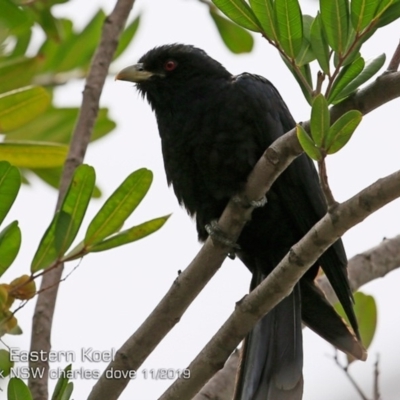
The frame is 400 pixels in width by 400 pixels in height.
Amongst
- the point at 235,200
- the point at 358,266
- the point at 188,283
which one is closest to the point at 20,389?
the point at 188,283

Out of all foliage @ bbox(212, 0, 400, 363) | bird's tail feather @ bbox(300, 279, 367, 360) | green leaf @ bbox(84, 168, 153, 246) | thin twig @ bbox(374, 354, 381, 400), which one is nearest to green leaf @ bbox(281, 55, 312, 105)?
foliage @ bbox(212, 0, 400, 363)

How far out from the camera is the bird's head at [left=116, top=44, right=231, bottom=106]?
15.0 feet

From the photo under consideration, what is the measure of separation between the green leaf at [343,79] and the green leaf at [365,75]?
0.04ft

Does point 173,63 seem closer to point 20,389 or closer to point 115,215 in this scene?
point 115,215

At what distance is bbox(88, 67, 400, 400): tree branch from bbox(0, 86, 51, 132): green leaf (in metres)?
1.07

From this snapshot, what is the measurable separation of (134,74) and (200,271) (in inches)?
74.1

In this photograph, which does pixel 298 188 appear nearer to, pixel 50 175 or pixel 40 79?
pixel 50 175

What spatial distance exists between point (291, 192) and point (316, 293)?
0.54m

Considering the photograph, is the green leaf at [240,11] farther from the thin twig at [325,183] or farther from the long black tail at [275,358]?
the long black tail at [275,358]

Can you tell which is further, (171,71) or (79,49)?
(79,49)

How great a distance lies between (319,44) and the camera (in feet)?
9.01

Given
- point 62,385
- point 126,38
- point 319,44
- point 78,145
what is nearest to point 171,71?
point 126,38

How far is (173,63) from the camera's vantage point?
476 cm

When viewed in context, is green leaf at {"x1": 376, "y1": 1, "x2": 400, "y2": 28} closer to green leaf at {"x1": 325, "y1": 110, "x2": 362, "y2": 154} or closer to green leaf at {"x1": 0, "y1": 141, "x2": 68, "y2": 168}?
green leaf at {"x1": 325, "y1": 110, "x2": 362, "y2": 154}
